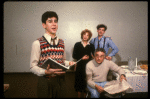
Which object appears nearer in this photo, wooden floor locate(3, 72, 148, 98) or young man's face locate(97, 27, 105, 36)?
wooden floor locate(3, 72, 148, 98)

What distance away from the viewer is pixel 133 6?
61.5 inches

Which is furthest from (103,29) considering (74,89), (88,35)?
(74,89)

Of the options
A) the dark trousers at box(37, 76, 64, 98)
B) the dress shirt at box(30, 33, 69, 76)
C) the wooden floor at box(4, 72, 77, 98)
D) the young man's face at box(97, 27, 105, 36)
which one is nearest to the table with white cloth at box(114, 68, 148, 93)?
the young man's face at box(97, 27, 105, 36)

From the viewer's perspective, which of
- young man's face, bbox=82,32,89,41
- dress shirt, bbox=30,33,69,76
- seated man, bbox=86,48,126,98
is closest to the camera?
dress shirt, bbox=30,33,69,76

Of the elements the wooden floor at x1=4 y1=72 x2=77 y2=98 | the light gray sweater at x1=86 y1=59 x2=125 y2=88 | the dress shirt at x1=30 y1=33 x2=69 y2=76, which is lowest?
the wooden floor at x1=4 y1=72 x2=77 y2=98

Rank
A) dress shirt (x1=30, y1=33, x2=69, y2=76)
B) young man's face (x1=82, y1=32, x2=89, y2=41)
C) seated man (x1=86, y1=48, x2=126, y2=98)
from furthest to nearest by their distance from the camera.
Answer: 1. young man's face (x1=82, y1=32, x2=89, y2=41)
2. seated man (x1=86, y1=48, x2=126, y2=98)
3. dress shirt (x1=30, y1=33, x2=69, y2=76)

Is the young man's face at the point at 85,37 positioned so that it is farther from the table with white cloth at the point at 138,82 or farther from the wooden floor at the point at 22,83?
the table with white cloth at the point at 138,82

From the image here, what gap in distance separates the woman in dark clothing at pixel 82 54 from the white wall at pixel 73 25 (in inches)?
3.5

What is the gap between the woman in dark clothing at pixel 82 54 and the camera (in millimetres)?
1580

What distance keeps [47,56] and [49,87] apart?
1.21 ft

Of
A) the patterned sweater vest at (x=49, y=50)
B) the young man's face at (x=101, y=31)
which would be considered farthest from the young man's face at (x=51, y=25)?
the young man's face at (x=101, y=31)

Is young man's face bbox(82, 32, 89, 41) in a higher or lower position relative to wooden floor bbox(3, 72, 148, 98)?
higher

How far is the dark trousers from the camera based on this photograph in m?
1.06

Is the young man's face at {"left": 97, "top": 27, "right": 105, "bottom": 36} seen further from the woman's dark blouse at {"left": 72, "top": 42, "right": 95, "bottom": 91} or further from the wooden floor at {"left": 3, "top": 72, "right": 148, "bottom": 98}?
the wooden floor at {"left": 3, "top": 72, "right": 148, "bottom": 98}
